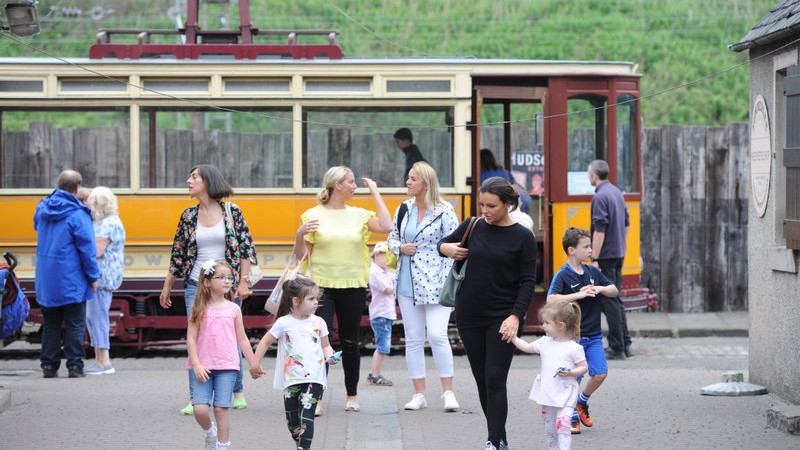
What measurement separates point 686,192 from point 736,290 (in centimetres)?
150

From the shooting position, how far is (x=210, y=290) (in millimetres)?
8617

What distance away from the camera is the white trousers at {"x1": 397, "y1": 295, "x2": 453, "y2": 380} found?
10664 millimetres

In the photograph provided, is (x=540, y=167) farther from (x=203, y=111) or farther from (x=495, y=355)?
(x=495, y=355)

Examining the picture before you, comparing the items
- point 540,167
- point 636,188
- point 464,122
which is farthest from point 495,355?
A: point 540,167

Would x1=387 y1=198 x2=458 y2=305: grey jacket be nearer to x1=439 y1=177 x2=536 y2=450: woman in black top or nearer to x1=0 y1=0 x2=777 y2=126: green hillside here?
x1=439 y1=177 x2=536 y2=450: woman in black top

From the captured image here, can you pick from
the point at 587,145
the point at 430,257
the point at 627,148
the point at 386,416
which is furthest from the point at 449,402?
the point at 627,148

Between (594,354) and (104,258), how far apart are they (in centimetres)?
579

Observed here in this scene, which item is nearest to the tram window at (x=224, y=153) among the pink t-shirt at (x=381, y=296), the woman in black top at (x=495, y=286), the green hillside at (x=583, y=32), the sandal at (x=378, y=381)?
the pink t-shirt at (x=381, y=296)

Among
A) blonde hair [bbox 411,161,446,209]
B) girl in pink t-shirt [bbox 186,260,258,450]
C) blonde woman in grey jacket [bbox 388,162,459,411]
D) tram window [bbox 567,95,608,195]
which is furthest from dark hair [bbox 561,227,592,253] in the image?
tram window [bbox 567,95,608,195]

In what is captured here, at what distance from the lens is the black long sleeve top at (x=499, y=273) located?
28.7ft

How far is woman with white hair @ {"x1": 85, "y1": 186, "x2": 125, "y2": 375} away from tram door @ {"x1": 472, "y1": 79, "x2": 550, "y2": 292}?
3789 mm

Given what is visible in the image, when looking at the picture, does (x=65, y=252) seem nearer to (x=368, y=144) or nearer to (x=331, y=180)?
(x=331, y=180)

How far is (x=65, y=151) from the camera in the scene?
15438 millimetres

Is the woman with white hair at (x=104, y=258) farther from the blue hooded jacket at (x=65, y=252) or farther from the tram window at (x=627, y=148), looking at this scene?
the tram window at (x=627, y=148)
